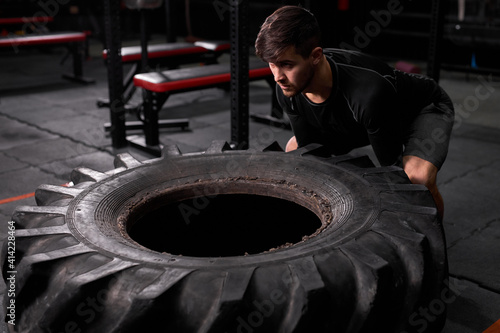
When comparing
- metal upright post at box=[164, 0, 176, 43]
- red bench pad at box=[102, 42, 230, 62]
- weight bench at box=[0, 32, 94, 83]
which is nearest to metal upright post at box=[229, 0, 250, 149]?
red bench pad at box=[102, 42, 230, 62]

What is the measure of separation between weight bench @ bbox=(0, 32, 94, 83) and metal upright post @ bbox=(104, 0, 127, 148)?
233 centimetres

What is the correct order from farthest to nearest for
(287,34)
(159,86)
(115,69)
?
(115,69) → (159,86) → (287,34)

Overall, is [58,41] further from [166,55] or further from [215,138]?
[215,138]

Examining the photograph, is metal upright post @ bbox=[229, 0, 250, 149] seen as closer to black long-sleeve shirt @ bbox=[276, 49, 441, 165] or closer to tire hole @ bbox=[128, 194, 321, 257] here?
black long-sleeve shirt @ bbox=[276, 49, 441, 165]

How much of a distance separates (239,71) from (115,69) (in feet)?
3.70

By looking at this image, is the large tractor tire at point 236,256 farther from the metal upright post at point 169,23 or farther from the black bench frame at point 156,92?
the metal upright post at point 169,23

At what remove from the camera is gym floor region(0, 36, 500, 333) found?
7.84ft

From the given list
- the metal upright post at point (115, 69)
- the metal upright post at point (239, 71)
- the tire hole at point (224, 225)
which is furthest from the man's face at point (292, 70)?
the metal upright post at point (115, 69)

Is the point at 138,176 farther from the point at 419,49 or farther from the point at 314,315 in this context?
the point at 419,49

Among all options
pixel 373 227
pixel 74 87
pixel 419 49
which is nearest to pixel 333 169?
pixel 373 227

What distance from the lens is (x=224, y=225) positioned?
1949 mm

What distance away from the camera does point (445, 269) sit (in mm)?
1417

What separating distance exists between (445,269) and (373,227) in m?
0.22

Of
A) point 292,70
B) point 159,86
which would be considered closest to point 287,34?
point 292,70
